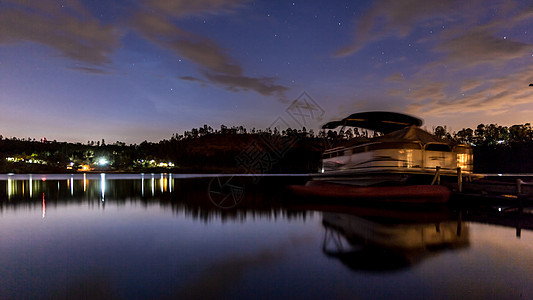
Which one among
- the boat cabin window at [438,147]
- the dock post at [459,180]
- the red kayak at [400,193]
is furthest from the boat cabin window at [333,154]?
the dock post at [459,180]

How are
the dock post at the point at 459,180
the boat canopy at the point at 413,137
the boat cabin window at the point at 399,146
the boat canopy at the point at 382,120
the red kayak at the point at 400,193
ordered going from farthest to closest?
the boat canopy at the point at 382,120, the dock post at the point at 459,180, the boat canopy at the point at 413,137, the boat cabin window at the point at 399,146, the red kayak at the point at 400,193

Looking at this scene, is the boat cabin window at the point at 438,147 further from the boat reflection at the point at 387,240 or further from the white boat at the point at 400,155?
the boat reflection at the point at 387,240

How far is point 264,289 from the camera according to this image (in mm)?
6332

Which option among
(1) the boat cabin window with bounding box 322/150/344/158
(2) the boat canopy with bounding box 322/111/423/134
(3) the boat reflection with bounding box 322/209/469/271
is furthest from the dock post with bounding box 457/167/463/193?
(3) the boat reflection with bounding box 322/209/469/271

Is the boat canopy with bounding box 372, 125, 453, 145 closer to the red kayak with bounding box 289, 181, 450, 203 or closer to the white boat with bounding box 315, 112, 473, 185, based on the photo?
the white boat with bounding box 315, 112, 473, 185

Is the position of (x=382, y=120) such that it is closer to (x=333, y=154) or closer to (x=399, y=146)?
(x=399, y=146)

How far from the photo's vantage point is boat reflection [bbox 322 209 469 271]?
827cm

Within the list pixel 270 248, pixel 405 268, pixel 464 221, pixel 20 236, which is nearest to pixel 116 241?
pixel 20 236

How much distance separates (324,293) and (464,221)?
11341mm

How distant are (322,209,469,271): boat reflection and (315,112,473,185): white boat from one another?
18.6ft

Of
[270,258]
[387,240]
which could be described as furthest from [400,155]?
[270,258]

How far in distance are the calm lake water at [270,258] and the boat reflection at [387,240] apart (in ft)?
0.11

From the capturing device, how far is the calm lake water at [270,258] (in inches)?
249

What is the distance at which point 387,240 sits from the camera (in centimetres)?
1043
